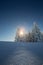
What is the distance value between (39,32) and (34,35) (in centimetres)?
990

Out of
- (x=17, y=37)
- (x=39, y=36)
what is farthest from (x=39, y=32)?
(x=17, y=37)

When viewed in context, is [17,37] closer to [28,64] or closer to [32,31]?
[32,31]

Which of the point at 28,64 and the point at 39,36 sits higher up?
the point at 39,36

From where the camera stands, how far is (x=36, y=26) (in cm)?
17662

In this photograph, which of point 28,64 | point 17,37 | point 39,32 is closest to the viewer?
point 28,64

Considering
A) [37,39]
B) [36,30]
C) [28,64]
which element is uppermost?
[36,30]

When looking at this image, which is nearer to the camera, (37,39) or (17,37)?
(17,37)

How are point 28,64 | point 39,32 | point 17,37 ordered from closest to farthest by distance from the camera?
point 28,64, point 17,37, point 39,32

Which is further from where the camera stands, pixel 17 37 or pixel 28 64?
pixel 17 37

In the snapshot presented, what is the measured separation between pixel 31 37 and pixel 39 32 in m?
18.5

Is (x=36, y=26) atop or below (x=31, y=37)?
atop

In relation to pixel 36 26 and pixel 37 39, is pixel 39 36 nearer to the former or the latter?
pixel 37 39

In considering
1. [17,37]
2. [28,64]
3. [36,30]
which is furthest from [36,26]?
[28,64]

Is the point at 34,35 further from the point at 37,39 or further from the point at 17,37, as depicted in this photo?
the point at 17,37
